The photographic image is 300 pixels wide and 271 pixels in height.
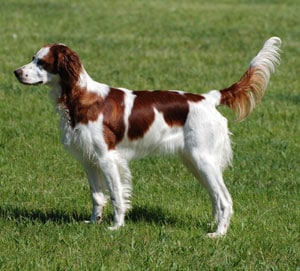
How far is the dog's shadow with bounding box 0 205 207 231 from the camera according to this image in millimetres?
6977

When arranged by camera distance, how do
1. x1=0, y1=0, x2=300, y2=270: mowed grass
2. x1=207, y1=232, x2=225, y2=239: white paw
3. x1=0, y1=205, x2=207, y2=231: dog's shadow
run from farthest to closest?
x1=0, y1=205, x2=207, y2=231: dog's shadow
x1=207, y1=232, x2=225, y2=239: white paw
x1=0, y1=0, x2=300, y2=270: mowed grass

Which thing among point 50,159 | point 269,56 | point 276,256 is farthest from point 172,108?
point 50,159

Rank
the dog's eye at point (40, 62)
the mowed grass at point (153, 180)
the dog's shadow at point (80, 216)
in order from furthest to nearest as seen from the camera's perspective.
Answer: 1. the dog's shadow at point (80, 216)
2. the dog's eye at point (40, 62)
3. the mowed grass at point (153, 180)

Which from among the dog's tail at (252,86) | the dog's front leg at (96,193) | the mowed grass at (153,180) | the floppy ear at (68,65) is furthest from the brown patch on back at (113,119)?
the dog's tail at (252,86)

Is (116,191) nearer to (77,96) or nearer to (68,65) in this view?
(77,96)

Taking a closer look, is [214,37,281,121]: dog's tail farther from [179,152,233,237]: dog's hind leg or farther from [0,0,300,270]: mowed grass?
[0,0,300,270]: mowed grass

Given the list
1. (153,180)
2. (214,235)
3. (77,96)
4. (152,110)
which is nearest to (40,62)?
(77,96)

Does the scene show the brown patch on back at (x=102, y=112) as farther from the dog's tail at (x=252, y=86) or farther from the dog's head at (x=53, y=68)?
the dog's tail at (x=252, y=86)

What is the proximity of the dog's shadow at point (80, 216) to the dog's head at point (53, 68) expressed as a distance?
113 centimetres

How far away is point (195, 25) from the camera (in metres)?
20.3

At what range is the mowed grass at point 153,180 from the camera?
612 cm

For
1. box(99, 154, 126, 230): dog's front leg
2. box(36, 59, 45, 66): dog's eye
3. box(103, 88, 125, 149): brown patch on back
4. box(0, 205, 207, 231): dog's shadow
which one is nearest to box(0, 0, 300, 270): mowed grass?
box(0, 205, 207, 231): dog's shadow

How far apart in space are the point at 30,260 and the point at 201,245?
4.28 feet

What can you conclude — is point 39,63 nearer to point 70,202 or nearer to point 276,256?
point 70,202
